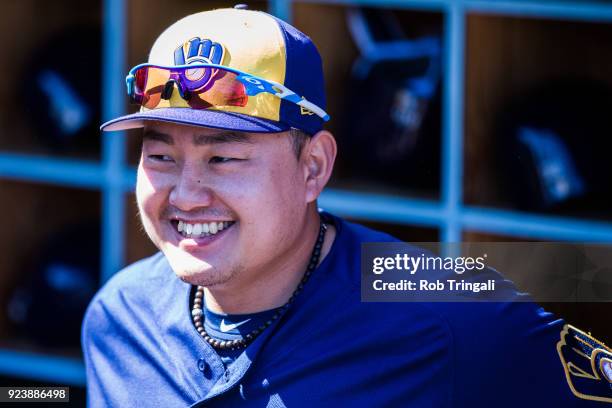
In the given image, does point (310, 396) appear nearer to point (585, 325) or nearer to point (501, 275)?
point (501, 275)

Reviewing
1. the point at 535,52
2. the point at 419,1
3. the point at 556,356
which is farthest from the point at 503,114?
the point at 556,356

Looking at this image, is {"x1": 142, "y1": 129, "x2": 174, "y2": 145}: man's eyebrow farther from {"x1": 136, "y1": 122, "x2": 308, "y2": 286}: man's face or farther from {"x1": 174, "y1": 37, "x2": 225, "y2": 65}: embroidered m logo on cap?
{"x1": 174, "y1": 37, "x2": 225, "y2": 65}: embroidered m logo on cap

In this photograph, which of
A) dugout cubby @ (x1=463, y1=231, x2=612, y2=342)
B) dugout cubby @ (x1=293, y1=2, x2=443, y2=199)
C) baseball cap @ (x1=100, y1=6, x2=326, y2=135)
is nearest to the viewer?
baseball cap @ (x1=100, y1=6, x2=326, y2=135)

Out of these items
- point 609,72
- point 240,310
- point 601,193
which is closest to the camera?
point 240,310

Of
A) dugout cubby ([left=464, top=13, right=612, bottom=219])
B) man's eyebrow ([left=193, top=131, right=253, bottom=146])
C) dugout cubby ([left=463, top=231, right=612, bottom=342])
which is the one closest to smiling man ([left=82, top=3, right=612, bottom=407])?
man's eyebrow ([left=193, top=131, right=253, bottom=146])

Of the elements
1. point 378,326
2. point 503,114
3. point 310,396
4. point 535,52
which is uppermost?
point 535,52

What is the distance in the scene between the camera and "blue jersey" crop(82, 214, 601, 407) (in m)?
1.40

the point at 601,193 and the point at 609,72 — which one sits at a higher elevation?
the point at 609,72

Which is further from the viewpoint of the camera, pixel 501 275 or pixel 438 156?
pixel 438 156

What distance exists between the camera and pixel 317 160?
1475mm

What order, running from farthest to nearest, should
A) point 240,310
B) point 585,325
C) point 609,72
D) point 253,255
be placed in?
point 609,72 → point 585,325 → point 240,310 → point 253,255

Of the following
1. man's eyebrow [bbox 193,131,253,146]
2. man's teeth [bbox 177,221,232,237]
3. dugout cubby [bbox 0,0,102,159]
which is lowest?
man's teeth [bbox 177,221,232,237]

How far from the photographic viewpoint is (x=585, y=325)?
5.43 feet

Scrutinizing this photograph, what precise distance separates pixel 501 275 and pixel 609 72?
1070 mm
